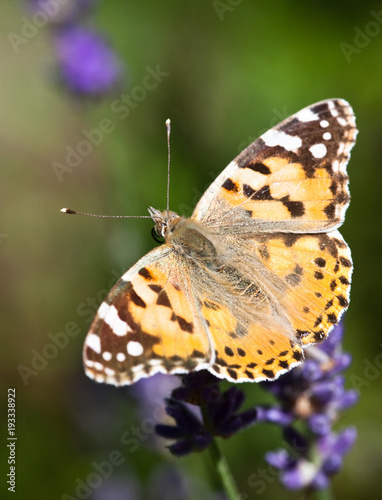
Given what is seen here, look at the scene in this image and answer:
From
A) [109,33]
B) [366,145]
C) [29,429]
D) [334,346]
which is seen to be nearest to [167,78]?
[109,33]

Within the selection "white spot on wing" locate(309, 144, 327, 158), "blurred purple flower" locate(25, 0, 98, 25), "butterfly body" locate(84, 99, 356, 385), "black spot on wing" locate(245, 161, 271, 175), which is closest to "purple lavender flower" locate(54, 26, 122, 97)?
"blurred purple flower" locate(25, 0, 98, 25)

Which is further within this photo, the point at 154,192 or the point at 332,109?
the point at 154,192

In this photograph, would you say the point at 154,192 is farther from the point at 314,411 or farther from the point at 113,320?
the point at 113,320

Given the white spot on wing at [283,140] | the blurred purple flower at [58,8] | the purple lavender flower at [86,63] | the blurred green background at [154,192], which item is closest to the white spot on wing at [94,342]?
the white spot on wing at [283,140]

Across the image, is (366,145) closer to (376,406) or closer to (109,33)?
(376,406)

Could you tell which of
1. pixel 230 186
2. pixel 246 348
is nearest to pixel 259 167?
pixel 230 186
